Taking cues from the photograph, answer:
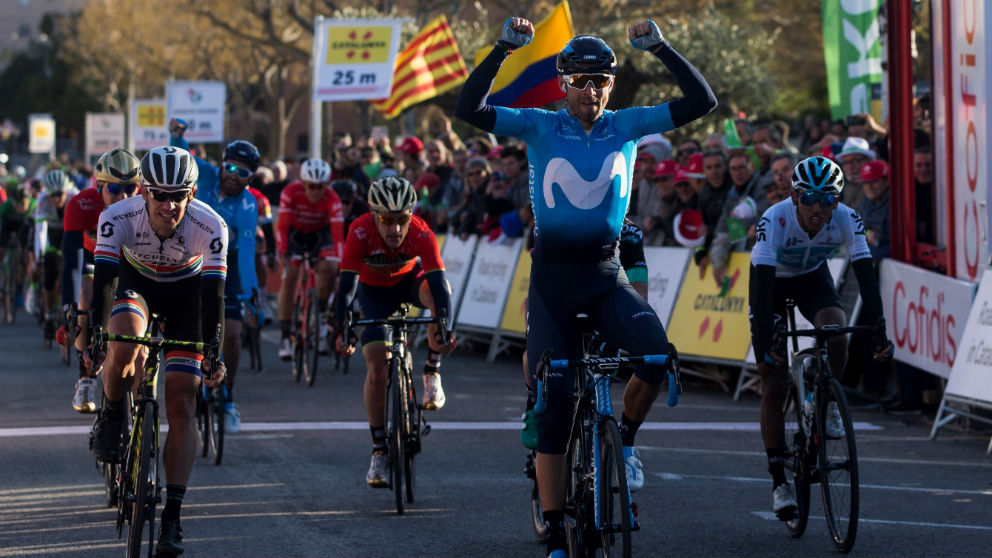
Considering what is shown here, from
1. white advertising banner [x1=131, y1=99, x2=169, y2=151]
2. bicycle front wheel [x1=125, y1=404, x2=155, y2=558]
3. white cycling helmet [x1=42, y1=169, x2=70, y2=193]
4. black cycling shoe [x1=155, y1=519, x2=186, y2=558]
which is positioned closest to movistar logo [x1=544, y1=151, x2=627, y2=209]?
bicycle front wheel [x1=125, y1=404, x2=155, y2=558]

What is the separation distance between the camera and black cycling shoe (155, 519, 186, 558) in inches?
283

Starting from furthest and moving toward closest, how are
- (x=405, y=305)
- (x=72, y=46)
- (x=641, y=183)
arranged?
A: (x=72, y=46), (x=641, y=183), (x=405, y=305)

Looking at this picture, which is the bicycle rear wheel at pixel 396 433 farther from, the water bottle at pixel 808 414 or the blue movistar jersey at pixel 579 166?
the blue movistar jersey at pixel 579 166

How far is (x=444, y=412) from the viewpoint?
535 inches

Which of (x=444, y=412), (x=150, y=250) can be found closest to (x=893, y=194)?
(x=444, y=412)

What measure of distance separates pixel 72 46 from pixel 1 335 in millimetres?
69470

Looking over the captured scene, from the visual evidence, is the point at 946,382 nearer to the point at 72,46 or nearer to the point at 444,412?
the point at 444,412

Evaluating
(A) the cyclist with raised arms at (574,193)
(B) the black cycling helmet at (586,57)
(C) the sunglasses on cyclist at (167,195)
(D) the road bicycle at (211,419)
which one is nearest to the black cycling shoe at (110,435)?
(C) the sunglasses on cyclist at (167,195)

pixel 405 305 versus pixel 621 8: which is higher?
pixel 621 8

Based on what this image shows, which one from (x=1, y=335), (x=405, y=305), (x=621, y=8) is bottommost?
(x=1, y=335)

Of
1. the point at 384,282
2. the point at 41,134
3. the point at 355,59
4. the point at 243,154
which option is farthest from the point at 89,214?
the point at 41,134

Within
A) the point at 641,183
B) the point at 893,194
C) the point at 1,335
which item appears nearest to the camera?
the point at 893,194

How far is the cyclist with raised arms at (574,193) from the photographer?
6.64 meters

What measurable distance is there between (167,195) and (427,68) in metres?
18.1
